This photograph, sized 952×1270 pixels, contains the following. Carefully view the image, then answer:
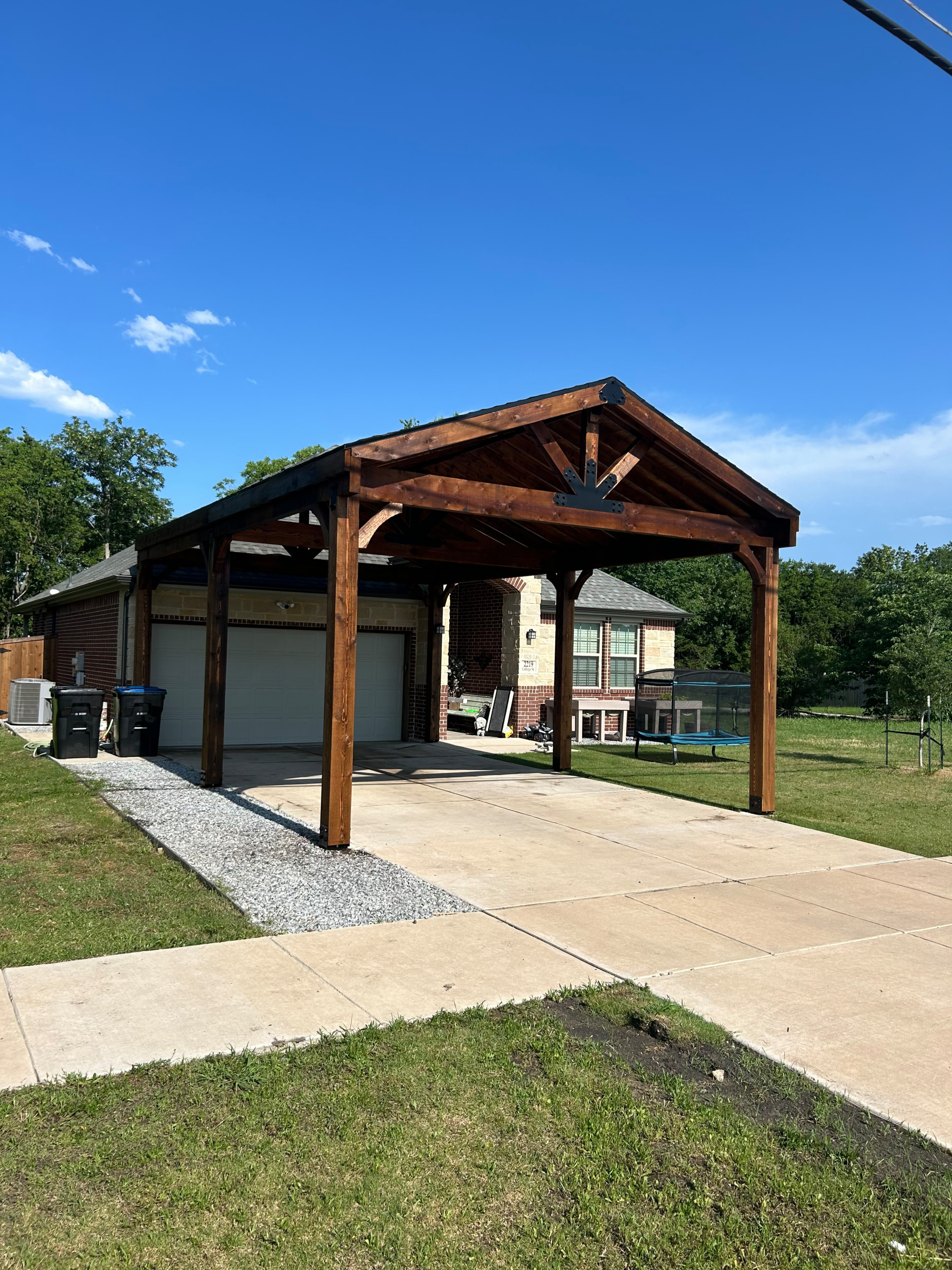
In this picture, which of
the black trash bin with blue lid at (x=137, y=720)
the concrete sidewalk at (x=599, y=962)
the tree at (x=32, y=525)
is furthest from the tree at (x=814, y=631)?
the tree at (x=32, y=525)

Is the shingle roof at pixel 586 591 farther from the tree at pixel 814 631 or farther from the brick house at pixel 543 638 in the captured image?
the tree at pixel 814 631

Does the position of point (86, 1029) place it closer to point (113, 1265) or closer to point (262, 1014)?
point (262, 1014)

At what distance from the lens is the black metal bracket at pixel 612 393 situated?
952 centimetres

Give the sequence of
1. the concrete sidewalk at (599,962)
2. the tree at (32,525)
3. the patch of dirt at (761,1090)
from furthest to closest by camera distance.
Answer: the tree at (32,525) < the concrete sidewalk at (599,962) < the patch of dirt at (761,1090)

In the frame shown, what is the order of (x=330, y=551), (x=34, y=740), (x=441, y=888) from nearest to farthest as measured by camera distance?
(x=441, y=888) < (x=330, y=551) < (x=34, y=740)

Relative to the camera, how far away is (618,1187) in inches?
119

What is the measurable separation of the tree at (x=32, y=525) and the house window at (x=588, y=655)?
26.5 m

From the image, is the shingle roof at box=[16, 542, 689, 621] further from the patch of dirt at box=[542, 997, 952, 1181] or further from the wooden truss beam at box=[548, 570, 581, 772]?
the patch of dirt at box=[542, 997, 952, 1181]

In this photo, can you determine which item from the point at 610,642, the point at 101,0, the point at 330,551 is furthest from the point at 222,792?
the point at 610,642

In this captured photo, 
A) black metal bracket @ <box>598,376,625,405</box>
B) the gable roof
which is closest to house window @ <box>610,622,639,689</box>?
the gable roof

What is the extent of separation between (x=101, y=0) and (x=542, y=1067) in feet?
44.0

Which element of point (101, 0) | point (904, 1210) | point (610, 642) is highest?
point (101, 0)

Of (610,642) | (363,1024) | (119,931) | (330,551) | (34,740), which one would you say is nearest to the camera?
(363,1024)

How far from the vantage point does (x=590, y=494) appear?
379 inches
